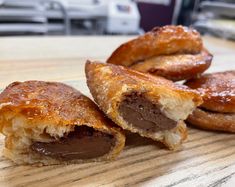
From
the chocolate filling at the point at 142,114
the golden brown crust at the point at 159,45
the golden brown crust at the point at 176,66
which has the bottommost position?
the chocolate filling at the point at 142,114

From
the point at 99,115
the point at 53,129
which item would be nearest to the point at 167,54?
the point at 99,115

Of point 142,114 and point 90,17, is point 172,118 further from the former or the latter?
point 90,17

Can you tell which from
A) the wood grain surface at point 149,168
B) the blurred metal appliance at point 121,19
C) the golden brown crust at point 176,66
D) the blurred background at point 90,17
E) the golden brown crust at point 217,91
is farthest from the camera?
the blurred metal appliance at point 121,19

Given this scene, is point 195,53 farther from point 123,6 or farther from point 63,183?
point 123,6

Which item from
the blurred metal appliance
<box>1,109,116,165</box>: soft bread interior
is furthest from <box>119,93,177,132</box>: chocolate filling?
the blurred metal appliance

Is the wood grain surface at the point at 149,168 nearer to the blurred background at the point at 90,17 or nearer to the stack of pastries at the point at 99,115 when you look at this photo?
the stack of pastries at the point at 99,115

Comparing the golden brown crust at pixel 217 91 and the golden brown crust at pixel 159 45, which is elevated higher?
the golden brown crust at pixel 159 45

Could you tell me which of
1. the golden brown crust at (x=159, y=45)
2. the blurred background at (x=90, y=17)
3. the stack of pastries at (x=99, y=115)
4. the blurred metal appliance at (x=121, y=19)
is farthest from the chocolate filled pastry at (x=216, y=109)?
the blurred metal appliance at (x=121, y=19)
